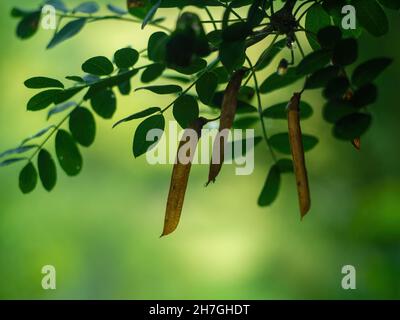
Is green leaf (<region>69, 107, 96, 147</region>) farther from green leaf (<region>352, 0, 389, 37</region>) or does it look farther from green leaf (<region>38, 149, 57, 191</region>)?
green leaf (<region>352, 0, 389, 37</region>)

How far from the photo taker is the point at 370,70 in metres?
0.50

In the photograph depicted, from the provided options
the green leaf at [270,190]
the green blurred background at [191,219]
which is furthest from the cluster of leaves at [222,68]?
the green blurred background at [191,219]

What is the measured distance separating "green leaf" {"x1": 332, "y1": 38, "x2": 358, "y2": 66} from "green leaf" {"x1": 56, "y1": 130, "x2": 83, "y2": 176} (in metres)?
0.36

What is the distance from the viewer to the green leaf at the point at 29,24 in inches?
32.4

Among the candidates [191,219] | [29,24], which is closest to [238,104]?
[29,24]

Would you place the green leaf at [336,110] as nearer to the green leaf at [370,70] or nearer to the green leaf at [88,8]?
the green leaf at [370,70]

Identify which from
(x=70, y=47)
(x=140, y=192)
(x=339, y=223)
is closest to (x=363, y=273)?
(x=339, y=223)

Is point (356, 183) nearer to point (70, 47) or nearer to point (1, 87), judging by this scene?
point (70, 47)

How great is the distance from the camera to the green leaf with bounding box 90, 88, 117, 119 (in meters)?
0.75

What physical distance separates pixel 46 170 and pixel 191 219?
1.08 m

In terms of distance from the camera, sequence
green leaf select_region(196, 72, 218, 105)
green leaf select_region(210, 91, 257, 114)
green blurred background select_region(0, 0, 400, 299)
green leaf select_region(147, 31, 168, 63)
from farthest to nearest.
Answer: green blurred background select_region(0, 0, 400, 299) → green leaf select_region(210, 91, 257, 114) → green leaf select_region(196, 72, 218, 105) → green leaf select_region(147, 31, 168, 63)

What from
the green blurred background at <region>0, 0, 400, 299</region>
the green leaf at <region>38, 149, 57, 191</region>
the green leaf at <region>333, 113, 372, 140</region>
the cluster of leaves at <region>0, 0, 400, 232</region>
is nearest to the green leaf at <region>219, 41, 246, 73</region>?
the cluster of leaves at <region>0, 0, 400, 232</region>

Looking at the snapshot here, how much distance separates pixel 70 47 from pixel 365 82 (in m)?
1.48

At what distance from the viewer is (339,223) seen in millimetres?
1925
